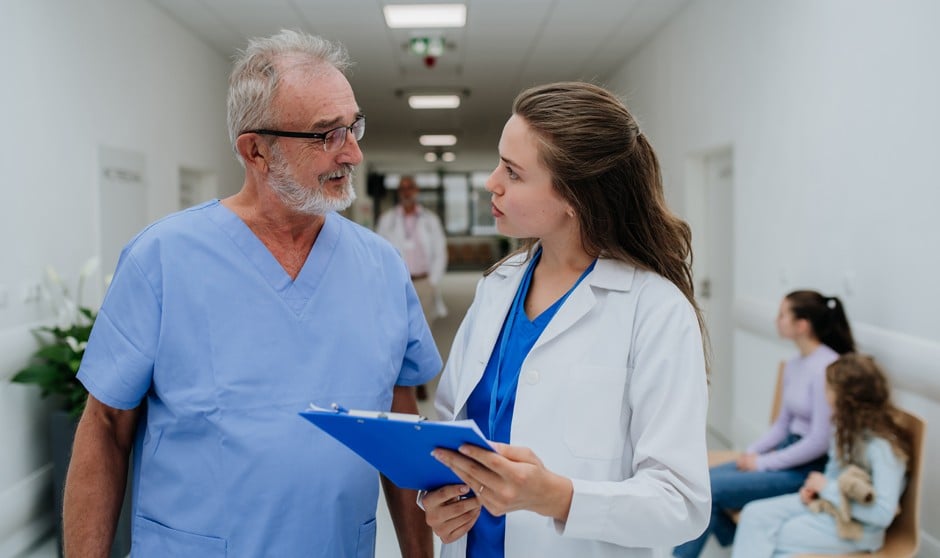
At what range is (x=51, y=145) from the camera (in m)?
3.60

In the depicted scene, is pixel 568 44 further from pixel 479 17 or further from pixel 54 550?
pixel 54 550

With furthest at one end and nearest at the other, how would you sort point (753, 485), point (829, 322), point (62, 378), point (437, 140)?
point (437, 140) → point (62, 378) → point (829, 322) → point (753, 485)

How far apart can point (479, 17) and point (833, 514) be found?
164 inches

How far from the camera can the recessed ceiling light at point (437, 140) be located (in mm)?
13605

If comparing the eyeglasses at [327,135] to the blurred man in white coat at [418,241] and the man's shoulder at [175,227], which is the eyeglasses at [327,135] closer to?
the man's shoulder at [175,227]

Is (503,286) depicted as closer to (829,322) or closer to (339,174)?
(339,174)

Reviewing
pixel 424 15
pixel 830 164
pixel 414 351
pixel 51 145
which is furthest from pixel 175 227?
pixel 424 15

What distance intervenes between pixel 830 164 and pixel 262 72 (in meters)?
2.88

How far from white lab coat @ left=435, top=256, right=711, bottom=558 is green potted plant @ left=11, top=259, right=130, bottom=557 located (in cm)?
249

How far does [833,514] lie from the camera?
2527 millimetres

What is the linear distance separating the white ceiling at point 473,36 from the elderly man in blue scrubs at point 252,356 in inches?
144

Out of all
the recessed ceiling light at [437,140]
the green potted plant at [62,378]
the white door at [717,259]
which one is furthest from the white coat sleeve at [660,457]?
the recessed ceiling light at [437,140]

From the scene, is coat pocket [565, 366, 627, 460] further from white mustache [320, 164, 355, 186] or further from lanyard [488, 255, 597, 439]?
white mustache [320, 164, 355, 186]

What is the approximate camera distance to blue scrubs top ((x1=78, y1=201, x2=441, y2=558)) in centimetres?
124
